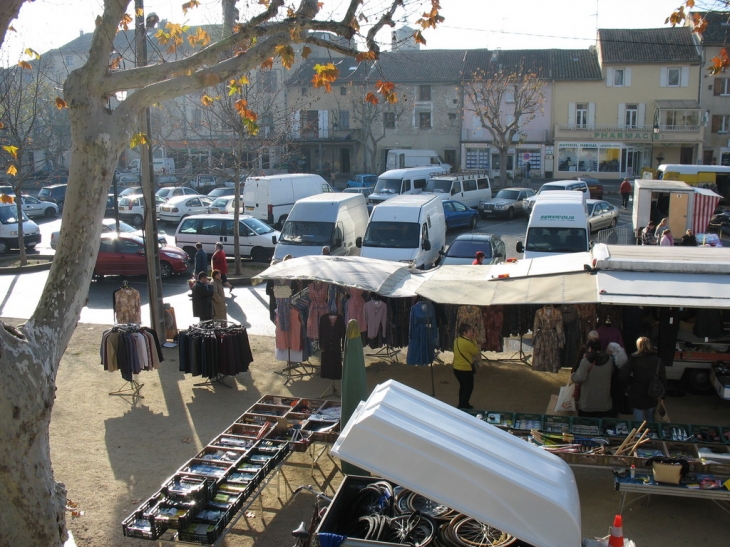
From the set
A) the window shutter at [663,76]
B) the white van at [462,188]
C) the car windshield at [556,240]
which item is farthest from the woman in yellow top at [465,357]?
the window shutter at [663,76]

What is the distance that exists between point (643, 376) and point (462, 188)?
23908 mm

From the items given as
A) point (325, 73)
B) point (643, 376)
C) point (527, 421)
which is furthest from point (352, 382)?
point (643, 376)

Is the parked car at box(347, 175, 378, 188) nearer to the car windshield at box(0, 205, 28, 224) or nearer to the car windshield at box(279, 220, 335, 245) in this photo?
the car windshield at box(0, 205, 28, 224)

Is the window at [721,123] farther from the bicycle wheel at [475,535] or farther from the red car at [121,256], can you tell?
the bicycle wheel at [475,535]

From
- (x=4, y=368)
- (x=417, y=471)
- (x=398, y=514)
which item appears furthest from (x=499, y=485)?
(x=4, y=368)

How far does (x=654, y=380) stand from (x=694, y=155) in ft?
141

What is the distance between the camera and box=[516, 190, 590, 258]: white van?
1730cm

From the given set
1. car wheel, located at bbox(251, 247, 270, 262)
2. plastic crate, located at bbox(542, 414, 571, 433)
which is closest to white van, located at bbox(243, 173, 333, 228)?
car wheel, located at bbox(251, 247, 270, 262)

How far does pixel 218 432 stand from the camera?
955cm

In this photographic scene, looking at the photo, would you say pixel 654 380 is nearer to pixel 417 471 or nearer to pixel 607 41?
pixel 417 471

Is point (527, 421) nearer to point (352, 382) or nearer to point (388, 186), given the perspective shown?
point (352, 382)

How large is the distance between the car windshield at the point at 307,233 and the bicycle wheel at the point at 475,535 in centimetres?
1332

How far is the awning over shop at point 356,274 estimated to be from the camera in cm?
1064

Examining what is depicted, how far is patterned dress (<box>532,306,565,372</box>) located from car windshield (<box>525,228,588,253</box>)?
7.34 meters
